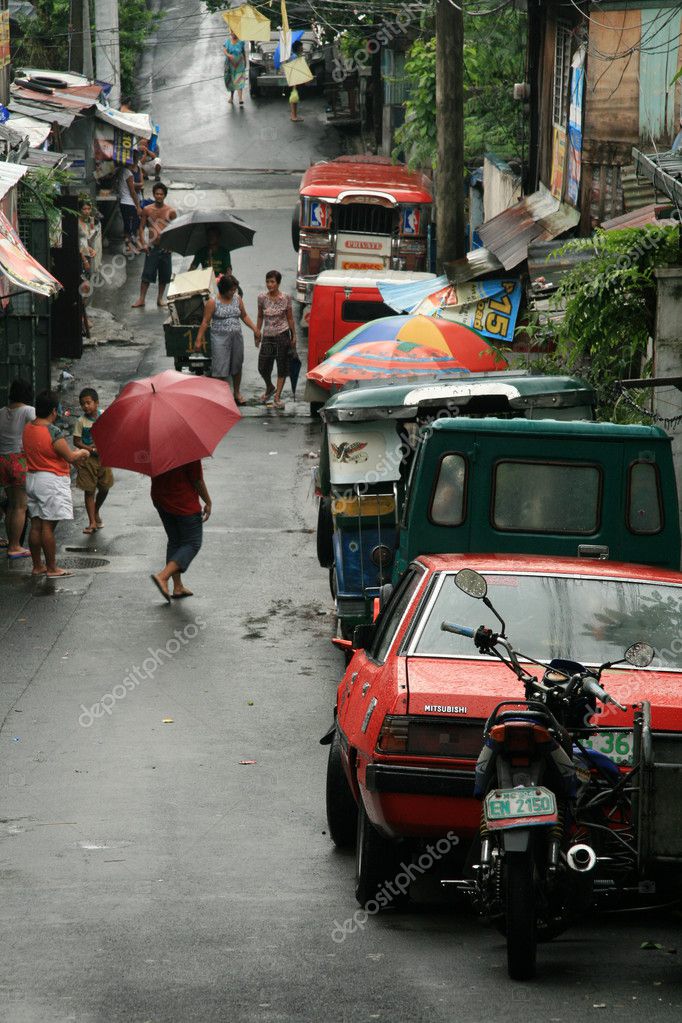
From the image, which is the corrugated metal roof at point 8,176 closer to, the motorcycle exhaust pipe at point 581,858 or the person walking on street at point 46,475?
the person walking on street at point 46,475

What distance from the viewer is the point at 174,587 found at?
14.4m

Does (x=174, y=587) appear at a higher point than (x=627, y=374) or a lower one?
lower

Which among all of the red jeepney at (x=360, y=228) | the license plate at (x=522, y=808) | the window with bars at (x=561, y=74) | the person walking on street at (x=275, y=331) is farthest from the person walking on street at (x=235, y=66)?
the license plate at (x=522, y=808)

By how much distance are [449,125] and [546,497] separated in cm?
1062

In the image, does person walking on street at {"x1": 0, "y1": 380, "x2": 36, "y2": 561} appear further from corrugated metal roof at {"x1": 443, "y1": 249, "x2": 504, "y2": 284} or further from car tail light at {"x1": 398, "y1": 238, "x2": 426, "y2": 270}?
car tail light at {"x1": 398, "y1": 238, "x2": 426, "y2": 270}

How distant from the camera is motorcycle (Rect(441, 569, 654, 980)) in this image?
5609mm

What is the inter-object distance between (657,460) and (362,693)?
3.74 m

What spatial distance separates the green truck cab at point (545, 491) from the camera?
9.99 m

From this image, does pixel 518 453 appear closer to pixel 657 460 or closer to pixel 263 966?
pixel 657 460

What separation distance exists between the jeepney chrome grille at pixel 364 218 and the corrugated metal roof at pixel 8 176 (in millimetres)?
11370

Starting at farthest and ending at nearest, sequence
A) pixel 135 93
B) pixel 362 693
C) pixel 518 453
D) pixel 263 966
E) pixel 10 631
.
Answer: pixel 135 93, pixel 10 631, pixel 518 453, pixel 362 693, pixel 263 966

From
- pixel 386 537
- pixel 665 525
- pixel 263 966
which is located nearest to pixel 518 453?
pixel 665 525

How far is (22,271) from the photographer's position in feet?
45.4

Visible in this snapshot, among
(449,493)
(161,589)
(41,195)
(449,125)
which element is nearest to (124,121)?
(41,195)
